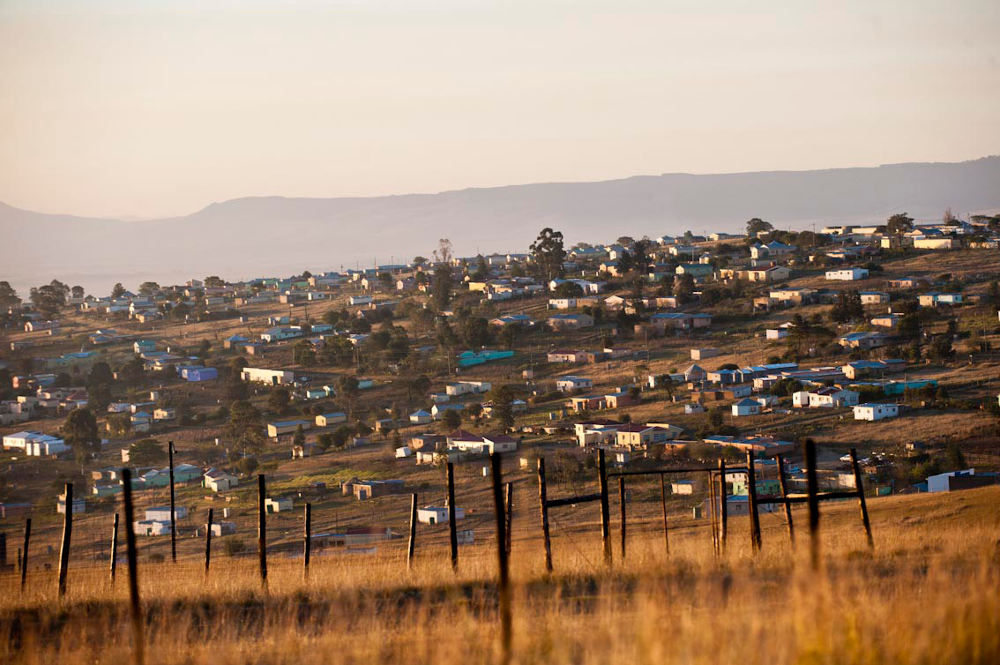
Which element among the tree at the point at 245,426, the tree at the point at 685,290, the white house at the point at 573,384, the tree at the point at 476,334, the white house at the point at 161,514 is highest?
the tree at the point at 685,290

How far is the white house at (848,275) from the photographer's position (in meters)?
80.6

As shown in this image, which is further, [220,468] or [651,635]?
[220,468]

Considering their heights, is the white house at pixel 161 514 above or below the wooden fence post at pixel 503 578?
below

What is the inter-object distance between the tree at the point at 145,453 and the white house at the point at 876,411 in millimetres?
32328

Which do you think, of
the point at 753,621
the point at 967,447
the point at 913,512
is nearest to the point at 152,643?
the point at 753,621

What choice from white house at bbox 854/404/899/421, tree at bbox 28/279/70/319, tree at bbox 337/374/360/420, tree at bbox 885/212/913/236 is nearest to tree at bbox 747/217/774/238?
tree at bbox 885/212/913/236

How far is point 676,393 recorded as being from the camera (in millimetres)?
54594

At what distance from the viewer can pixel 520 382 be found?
63.5 metres

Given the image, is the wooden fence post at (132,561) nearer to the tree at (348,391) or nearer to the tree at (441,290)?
the tree at (348,391)

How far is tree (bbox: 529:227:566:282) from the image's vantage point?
101938 millimetres

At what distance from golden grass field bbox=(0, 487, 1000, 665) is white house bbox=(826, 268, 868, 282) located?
224 ft

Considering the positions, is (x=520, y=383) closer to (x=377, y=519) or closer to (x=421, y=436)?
(x=421, y=436)

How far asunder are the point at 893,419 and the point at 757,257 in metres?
49.7

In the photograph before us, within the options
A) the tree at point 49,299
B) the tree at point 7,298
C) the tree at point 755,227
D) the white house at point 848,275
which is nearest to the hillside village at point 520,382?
the white house at point 848,275
